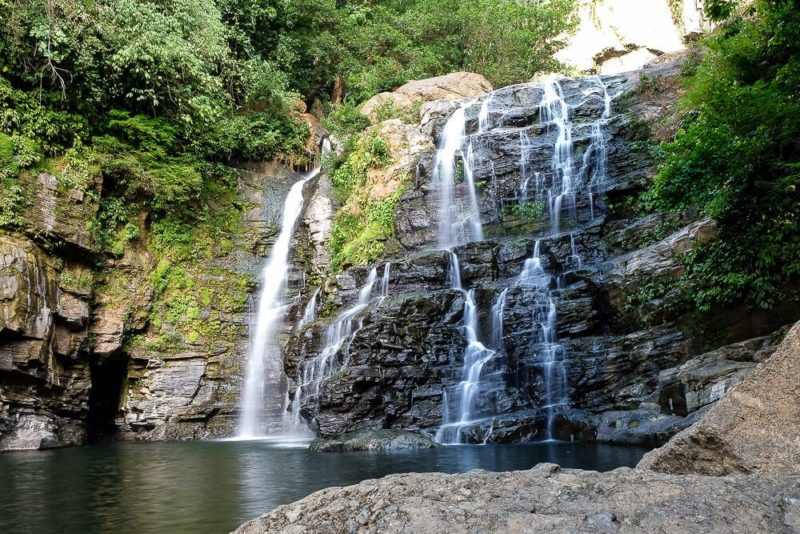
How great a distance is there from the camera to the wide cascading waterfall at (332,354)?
1297 centimetres

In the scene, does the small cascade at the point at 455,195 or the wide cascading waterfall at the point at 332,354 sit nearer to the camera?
the wide cascading waterfall at the point at 332,354

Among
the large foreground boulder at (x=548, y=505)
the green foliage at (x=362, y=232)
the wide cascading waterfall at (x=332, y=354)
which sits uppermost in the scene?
the green foliage at (x=362, y=232)

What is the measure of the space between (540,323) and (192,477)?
25.2 ft

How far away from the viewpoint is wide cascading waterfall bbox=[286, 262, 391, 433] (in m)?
13.0

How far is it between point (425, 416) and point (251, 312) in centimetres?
753

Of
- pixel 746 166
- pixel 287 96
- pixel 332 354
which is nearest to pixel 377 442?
pixel 332 354

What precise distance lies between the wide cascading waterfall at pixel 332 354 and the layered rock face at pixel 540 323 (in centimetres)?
7

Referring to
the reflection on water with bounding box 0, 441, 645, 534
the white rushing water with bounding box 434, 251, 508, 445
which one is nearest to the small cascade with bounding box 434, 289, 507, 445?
the white rushing water with bounding box 434, 251, 508, 445

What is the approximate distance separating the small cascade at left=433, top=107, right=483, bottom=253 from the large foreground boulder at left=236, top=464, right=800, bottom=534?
1433cm

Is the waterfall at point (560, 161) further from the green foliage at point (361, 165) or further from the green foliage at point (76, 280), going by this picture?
the green foliage at point (76, 280)

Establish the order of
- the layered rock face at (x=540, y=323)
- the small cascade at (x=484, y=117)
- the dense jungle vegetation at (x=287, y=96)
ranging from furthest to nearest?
1. the small cascade at (x=484, y=117)
2. the layered rock face at (x=540, y=323)
3. the dense jungle vegetation at (x=287, y=96)

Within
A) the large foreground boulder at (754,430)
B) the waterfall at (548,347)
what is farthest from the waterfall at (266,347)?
the large foreground boulder at (754,430)

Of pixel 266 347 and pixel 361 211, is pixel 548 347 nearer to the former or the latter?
pixel 266 347

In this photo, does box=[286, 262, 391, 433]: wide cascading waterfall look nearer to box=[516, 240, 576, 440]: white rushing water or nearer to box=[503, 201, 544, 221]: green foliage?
box=[516, 240, 576, 440]: white rushing water
